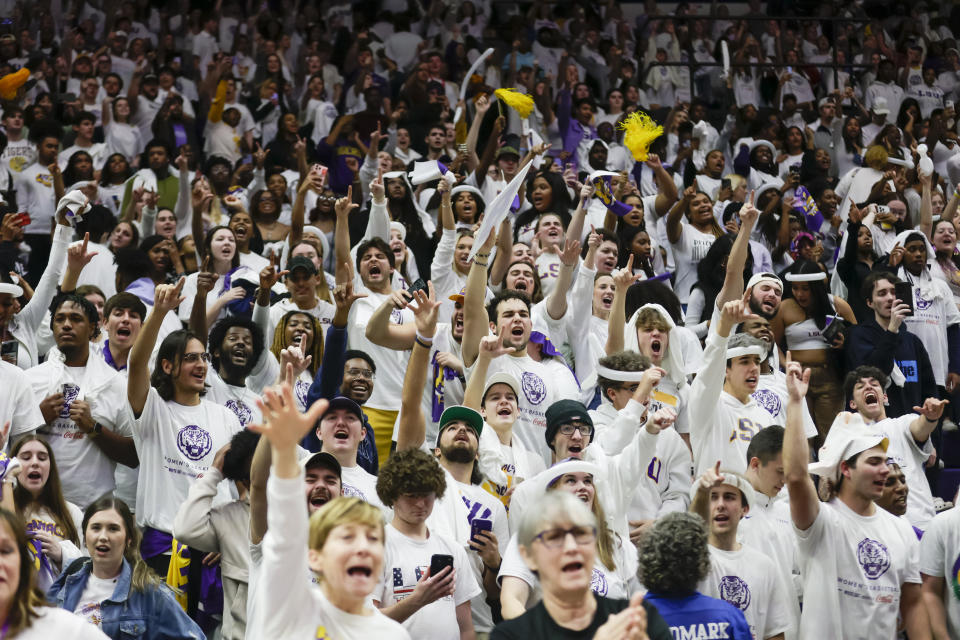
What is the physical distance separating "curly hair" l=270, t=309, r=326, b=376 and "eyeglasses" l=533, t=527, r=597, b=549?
3.90m

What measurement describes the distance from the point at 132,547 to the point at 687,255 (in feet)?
20.6

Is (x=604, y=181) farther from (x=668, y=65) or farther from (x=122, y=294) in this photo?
(x=668, y=65)

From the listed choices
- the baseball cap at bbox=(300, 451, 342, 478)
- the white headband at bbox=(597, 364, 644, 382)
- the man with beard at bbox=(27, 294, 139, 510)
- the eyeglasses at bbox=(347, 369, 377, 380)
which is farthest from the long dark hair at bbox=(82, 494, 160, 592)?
the white headband at bbox=(597, 364, 644, 382)

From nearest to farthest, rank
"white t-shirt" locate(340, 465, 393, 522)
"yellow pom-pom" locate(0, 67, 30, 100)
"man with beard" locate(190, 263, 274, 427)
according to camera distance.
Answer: "white t-shirt" locate(340, 465, 393, 522) < "man with beard" locate(190, 263, 274, 427) < "yellow pom-pom" locate(0, 67, 30, 100)

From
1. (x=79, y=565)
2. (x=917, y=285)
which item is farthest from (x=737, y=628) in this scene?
(x=917, y=285)

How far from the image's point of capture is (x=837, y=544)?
5.56m

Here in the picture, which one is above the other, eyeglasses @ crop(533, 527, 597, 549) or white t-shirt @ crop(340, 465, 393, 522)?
eyeglasses @ crop(533, 527, 597, 549)

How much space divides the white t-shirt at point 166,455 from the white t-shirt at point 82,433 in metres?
0.32

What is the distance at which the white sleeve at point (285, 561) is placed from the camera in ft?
11.4

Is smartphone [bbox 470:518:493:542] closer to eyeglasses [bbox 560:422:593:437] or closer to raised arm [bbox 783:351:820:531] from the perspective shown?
eyeglasses [bbox 560:422:593:437]

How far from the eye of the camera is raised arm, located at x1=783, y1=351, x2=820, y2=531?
5.21m

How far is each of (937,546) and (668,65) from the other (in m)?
10.6

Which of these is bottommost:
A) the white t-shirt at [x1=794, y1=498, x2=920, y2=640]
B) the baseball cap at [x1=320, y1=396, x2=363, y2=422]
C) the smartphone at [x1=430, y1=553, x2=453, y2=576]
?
the white t-shirt at [x1=794, y1=498, x2=920, y2=640]

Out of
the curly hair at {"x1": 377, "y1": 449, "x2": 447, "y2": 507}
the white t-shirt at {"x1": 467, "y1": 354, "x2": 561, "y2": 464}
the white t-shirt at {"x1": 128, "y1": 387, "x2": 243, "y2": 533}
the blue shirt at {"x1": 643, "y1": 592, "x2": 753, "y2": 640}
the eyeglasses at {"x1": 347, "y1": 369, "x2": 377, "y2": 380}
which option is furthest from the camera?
the white t-shirt at {"x1": 467, "y1": 354, "x2": 561, "y2": 464}
